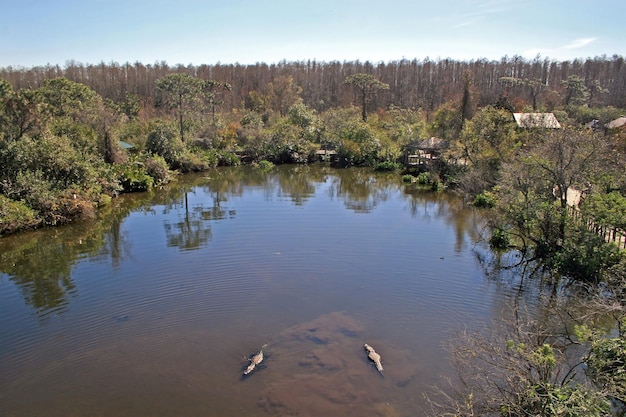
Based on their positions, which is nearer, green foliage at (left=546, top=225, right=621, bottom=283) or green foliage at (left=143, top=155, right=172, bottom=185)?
green foliage at (left=546, top=225, right=621, bottom=283)

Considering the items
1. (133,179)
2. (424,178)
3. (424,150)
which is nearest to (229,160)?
(133,179)

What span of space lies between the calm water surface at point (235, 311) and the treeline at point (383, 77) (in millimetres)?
39124

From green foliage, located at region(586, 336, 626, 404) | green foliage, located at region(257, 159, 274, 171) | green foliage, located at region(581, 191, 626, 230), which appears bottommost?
green foliage, located at region(257, 159, 274, 171)

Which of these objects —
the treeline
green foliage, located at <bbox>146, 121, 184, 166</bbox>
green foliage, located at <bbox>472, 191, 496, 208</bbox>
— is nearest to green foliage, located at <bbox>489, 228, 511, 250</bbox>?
green foliage, located at <bbox>472, 191, 496, 208</bbox>

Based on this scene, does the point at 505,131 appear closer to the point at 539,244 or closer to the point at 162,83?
the point at 539,244

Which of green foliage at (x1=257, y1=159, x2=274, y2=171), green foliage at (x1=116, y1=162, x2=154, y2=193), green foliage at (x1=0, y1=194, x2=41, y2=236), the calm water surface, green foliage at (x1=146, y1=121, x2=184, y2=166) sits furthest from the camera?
green foliage at (x1=257, y1=159, x2=274, y2=171)

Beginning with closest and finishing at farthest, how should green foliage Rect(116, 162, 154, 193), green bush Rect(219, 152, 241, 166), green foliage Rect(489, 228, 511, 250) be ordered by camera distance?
green foliage Rect(489, 228, 511, 250) < green foliage Rect(116, 162, 154, 193) < green bush Rect(219, 152, 241, 166)

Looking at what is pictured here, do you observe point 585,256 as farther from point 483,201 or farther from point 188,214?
point 188,214

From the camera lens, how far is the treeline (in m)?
57.9

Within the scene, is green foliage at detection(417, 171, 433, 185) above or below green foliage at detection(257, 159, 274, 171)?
above

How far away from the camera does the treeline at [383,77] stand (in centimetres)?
5788

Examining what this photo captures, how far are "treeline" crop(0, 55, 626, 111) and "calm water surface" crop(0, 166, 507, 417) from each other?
128 feet

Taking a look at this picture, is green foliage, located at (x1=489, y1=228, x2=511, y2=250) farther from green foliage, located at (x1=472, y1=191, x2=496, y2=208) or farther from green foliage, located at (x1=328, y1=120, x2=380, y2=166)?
green foliage, located at (x1=328, y1=120, x2=380, y2=166)

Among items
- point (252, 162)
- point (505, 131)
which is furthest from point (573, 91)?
point (252, 162)
